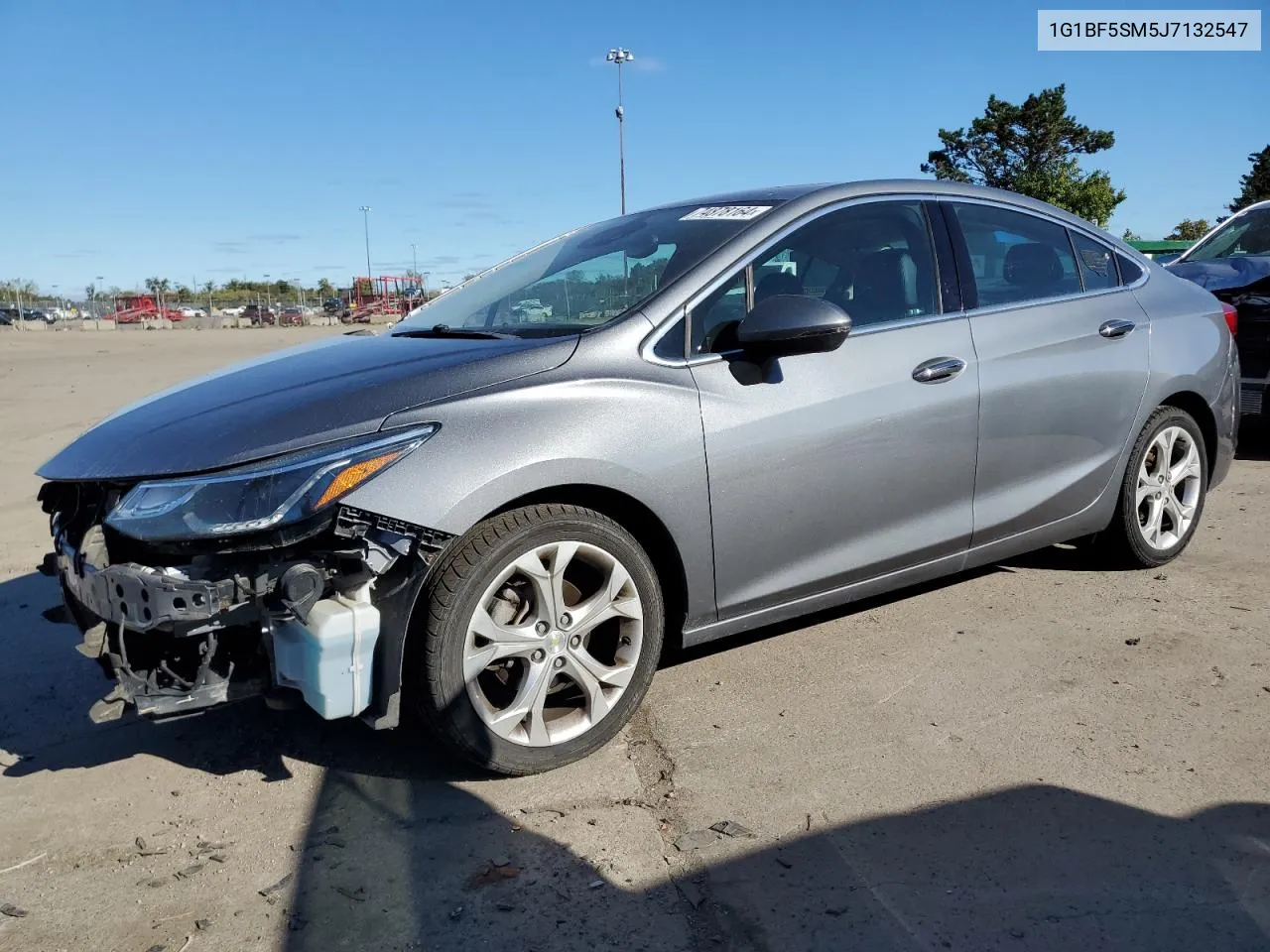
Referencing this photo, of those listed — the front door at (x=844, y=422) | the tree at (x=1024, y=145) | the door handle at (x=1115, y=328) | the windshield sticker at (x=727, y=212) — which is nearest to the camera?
the front door at (x=844, y=422)

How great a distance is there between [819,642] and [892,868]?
1.54 metres

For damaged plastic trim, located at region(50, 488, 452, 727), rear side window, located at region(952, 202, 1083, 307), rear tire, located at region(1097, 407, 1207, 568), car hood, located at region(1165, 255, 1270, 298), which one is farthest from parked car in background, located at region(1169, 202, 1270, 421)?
damaged plastic trim, located at region(50, 488, 452, 727)

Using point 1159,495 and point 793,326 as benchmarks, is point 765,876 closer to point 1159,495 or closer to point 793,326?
point 793,326

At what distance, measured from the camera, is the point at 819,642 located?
395 centimetres

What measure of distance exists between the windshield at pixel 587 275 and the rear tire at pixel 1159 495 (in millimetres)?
2148

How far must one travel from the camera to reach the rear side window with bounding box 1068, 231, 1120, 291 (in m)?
4.40

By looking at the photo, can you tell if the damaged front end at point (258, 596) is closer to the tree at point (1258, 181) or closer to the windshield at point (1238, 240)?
the windshield at point (1238, 240)

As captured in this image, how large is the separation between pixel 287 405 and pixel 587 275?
130 cm

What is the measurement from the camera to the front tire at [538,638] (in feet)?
8.98

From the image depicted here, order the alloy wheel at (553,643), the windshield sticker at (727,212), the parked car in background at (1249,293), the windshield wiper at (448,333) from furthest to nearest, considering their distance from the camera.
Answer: the parked car in background at (1249,293) → the windshield sticker at (727,212) → the windshield wiper at (448,333) → the alloy wheel at (553,643)

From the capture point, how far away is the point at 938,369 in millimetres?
3656

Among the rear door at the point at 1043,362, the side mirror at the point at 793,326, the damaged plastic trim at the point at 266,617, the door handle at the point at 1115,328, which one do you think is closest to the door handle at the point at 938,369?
the rear door at the point at 1043,362

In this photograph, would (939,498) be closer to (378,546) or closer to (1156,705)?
(1156,705)

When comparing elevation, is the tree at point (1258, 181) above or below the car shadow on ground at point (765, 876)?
above
